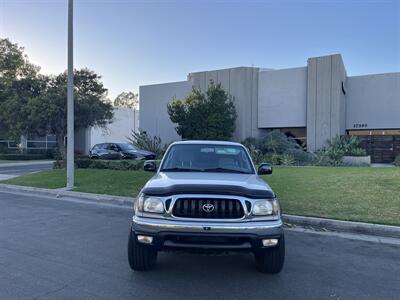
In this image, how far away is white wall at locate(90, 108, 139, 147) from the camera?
43094 mm

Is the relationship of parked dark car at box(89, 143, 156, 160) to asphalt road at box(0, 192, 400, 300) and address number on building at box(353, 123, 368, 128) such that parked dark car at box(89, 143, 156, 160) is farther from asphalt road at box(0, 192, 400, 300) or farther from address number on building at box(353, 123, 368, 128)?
asphalt road at box(0, 192, 400, 300)

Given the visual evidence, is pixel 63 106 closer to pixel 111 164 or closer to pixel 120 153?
pixel 111 164

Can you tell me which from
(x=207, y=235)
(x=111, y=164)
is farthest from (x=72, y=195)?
(x=207, y=235)

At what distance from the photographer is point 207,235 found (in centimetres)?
413

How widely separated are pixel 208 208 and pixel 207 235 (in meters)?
0.31

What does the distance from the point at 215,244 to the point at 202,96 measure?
70.1 feet

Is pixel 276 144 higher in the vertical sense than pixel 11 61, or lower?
lower

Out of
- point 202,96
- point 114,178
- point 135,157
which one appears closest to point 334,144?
point 202,96

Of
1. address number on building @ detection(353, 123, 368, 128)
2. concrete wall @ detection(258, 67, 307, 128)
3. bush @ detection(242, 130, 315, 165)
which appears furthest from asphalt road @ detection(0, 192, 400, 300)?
address number on building @ detection(353, 123, 368, 128)

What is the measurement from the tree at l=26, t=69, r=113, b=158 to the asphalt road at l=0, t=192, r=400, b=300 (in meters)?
11.1

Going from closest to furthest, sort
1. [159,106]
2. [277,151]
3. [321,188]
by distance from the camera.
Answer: [321,188], [277,151], [159,106]

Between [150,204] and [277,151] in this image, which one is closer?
[150,204]

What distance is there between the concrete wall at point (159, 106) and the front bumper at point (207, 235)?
83.8ft

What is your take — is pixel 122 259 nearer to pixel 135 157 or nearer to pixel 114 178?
pixel 114 178
